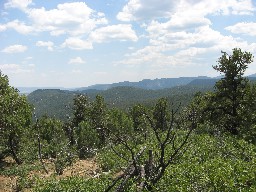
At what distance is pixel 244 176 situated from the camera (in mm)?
12844

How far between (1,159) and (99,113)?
24.3 metres

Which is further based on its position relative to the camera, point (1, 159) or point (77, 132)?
point (77, 132)

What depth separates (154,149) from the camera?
22.0 meters

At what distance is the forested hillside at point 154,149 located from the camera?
11781 millimetres

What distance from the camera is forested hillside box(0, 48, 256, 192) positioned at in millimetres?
11781

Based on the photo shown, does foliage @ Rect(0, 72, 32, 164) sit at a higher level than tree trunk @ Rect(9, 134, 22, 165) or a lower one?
higher

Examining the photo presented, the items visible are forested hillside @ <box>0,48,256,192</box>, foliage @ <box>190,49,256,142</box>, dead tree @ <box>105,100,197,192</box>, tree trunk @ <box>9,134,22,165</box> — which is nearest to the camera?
dead tree @ <box>105,100,197,192</box>

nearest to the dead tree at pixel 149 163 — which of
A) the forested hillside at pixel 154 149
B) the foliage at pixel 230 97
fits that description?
the forested hillside at pixel 154 149

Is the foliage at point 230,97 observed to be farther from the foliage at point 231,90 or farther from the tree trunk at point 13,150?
the tree trunk at point 13,150

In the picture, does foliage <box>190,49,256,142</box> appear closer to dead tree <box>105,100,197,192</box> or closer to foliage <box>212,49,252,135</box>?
foliage <box>212,49,252,135</box>

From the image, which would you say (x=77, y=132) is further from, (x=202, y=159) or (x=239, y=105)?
(x=202, y=159)

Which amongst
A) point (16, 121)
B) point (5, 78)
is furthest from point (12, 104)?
point (5, 78)

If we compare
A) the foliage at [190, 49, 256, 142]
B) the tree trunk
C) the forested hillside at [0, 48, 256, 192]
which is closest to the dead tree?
the forested hillside at [0, 48, 256, 192]

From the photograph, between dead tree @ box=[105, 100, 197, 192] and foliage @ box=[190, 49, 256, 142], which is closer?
dead tree @ box=[105, 100, 197, 192]
